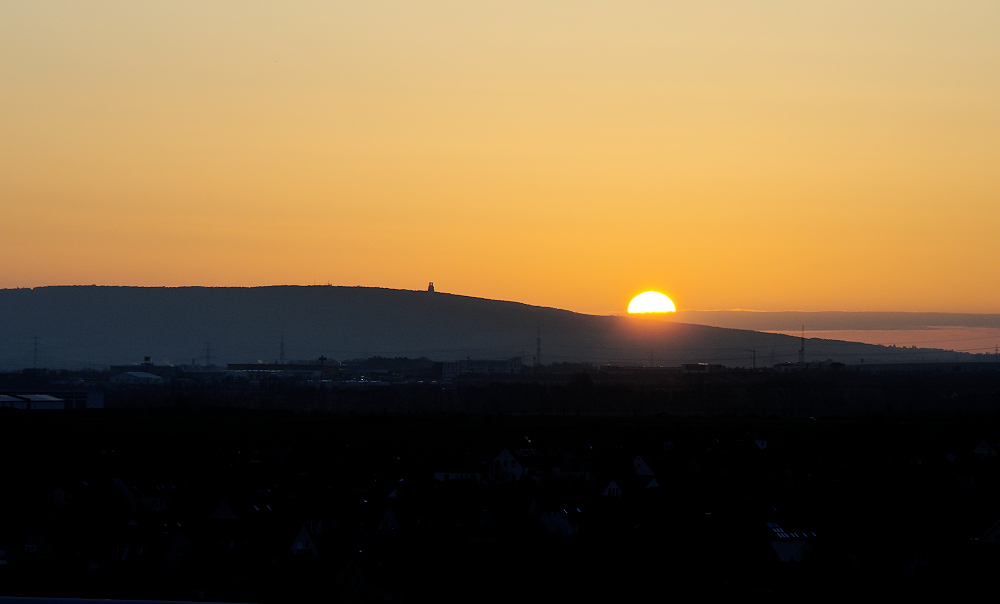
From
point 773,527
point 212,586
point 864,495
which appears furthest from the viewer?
point 864,495

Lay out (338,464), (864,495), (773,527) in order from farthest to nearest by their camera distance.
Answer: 1. (338,464)
2. (864,495)
3. (773,527)

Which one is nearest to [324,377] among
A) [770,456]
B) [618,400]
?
[618,400]

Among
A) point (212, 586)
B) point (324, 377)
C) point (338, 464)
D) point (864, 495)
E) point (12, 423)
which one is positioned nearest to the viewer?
point (212, 586)

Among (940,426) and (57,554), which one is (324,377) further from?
(57,554)

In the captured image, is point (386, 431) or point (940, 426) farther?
point (940, 426)

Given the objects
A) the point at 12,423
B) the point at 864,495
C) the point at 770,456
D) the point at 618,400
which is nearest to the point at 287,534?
the point at 864,495

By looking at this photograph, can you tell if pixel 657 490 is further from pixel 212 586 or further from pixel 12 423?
pixel 12 423
